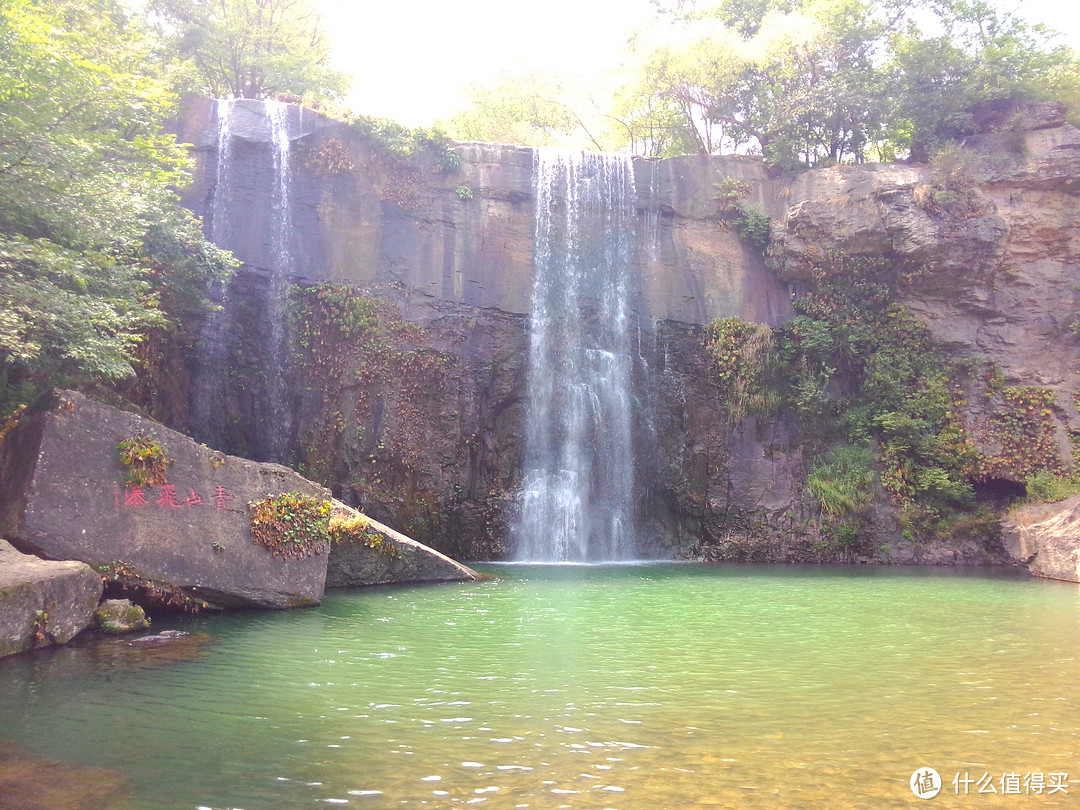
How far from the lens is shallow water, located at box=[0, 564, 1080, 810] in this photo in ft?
10.3

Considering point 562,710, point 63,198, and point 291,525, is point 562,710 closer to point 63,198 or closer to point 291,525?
point 291,525

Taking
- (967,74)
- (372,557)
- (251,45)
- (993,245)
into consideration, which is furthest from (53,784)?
(251,45)

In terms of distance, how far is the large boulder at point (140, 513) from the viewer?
21.8 ft

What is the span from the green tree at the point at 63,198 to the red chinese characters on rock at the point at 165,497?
1686 millimetres

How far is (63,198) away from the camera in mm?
8133

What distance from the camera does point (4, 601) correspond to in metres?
5.20

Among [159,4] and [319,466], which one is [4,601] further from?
[159,4]

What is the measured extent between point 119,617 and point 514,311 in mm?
12437

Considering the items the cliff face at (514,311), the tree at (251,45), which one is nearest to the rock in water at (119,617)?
the cliff face at (514,311)

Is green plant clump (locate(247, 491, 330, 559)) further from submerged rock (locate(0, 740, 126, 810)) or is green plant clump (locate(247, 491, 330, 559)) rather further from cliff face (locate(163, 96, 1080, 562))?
cliff face (locate(163, 96, 1080, 562))

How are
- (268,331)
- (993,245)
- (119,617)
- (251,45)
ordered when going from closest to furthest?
1. (119,617)
2. (268,331)
3. (993,245)
4. (251,45)

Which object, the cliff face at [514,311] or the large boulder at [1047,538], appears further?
the cliff face at [514,311]

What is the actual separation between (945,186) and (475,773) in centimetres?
1855

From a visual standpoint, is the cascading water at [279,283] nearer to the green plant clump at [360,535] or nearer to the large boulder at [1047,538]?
the green plant clump at [360,535]
